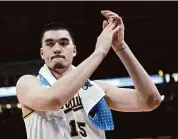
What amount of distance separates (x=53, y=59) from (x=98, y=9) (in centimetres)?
412

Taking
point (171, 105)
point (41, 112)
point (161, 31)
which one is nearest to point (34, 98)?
point (41, 112)

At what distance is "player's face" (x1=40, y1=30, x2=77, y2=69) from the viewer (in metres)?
2.06

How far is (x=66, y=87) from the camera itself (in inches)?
71.0

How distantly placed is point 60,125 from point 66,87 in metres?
0.27

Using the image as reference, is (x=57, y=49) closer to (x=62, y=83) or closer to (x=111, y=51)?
(x=62, y=83)

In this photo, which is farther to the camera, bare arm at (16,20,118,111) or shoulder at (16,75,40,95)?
shoulder at (16,75,40,95)

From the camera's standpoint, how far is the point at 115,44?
2105mm

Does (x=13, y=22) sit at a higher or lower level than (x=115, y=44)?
higher

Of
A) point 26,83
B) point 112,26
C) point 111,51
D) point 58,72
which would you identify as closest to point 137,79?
point 112,26

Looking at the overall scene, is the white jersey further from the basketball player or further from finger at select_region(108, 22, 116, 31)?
finger at select_region(108, 22, 116, 31)

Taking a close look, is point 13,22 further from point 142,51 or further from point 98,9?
point 142,51

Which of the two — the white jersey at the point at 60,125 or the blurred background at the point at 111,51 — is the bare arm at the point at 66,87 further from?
the blurred background at the point at 111,51

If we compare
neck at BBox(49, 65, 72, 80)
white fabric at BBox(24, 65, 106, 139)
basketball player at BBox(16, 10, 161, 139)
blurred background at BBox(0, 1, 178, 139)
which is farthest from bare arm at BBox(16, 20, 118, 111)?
blurred background at BBox(0, 1, 178, 139)

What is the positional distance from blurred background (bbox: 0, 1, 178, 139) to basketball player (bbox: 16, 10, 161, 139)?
3794 mm
